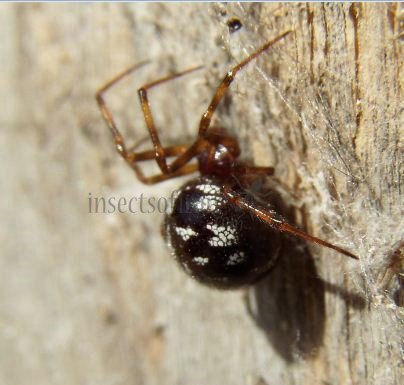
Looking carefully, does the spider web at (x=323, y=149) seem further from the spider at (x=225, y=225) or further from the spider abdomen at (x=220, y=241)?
the spider abdomen at (x=220, y=241)

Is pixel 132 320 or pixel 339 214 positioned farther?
pixel 132 320

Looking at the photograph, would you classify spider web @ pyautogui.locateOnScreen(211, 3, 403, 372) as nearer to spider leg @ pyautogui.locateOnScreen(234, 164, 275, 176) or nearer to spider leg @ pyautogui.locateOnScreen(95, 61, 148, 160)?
spider leg @ pyautogui.locateOnScreen(234, 164, 275, 176)

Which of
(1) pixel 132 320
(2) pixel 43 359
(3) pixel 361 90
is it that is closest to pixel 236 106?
(3) pixel 361 90

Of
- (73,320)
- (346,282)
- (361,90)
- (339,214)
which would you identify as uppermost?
(361,90)

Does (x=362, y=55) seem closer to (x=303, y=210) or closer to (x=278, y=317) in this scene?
(x=303, y=210)

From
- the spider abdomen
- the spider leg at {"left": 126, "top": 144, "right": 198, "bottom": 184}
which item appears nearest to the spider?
the spider abdomen

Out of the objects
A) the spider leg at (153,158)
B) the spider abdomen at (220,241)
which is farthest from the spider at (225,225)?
the spider leg at (153,158)
